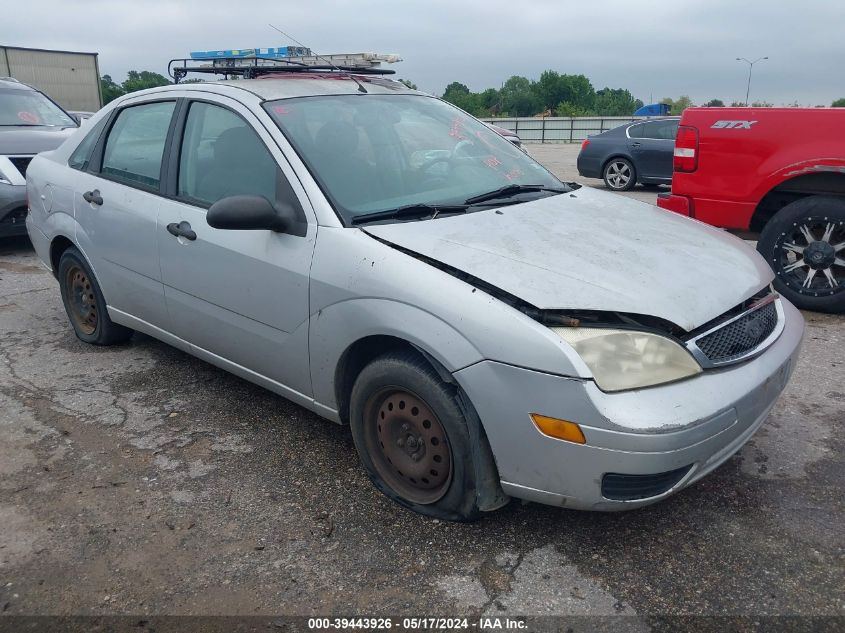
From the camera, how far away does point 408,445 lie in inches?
111

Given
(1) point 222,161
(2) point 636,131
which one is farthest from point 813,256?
(2) point 636,131

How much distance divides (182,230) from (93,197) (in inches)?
41.3

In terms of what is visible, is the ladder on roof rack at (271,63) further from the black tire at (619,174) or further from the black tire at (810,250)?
the black tire at (619,174)

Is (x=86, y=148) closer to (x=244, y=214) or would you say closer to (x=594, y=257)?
(x=244, y=214)

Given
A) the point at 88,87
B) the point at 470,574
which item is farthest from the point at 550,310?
the point at 88,87

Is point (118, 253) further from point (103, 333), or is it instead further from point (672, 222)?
point (672, 222)

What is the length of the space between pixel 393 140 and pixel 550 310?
1434 mm

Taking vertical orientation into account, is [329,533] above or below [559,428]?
below

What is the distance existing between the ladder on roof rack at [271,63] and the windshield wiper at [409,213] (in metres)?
1.56

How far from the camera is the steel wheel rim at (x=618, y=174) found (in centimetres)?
1384

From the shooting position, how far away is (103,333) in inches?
183

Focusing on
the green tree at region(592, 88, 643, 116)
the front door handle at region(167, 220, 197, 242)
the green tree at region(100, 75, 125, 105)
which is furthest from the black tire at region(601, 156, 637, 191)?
the green tree at region(592, 88, 643, 116)

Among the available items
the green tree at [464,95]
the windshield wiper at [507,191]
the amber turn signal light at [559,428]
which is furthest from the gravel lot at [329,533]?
the green tree at [464,95]

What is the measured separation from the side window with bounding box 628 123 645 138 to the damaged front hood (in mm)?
11228
